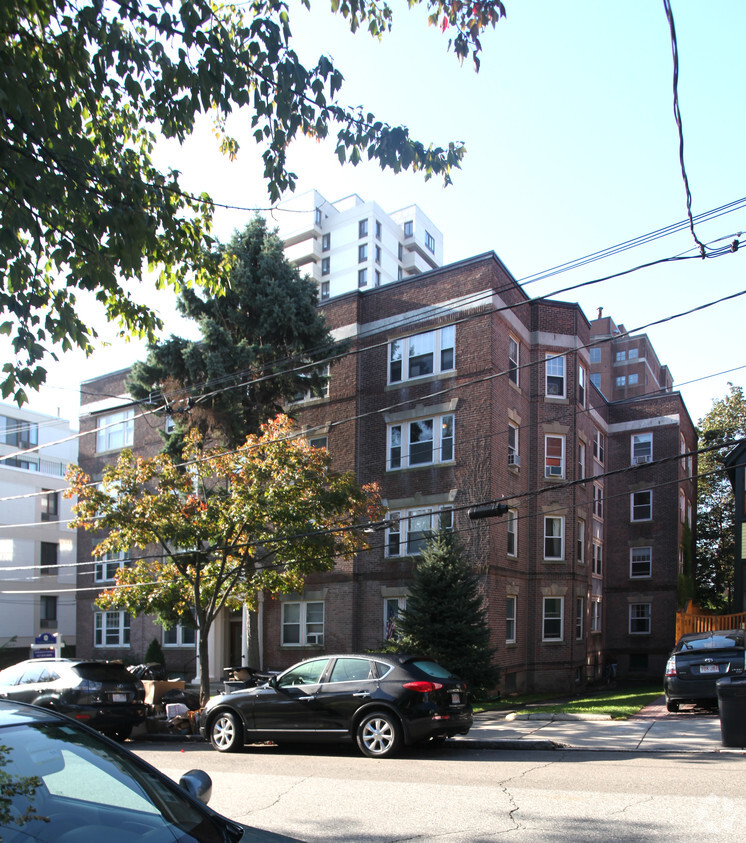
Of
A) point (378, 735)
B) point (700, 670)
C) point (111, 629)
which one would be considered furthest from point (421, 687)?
point (111, 629)

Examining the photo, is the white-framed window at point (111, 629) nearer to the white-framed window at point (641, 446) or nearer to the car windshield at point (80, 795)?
the white-framed window at point (641, 446)

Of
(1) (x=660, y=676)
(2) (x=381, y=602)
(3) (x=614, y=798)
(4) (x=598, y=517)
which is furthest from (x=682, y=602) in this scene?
(3) (x=614, y=798)

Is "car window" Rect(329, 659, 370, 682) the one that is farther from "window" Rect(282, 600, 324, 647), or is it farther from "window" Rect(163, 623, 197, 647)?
"window" Rect(163, 623, 197, 647)

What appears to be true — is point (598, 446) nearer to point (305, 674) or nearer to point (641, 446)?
point (641, 446)

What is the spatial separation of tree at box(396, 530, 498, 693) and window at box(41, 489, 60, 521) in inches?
1343

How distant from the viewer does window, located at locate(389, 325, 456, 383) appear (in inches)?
968

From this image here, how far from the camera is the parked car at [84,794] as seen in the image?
120 inches

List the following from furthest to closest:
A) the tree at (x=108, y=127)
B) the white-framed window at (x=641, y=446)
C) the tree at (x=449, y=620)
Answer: the white-framed window at (x=641, y=446) → the tree at (x=449, y=620) → the tree at (x=108, y=127)

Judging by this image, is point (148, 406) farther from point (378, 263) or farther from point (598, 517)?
point (378, 263)

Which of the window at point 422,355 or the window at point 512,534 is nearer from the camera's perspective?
the window at point 422,355

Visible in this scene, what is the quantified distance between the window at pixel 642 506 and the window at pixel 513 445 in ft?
41.5

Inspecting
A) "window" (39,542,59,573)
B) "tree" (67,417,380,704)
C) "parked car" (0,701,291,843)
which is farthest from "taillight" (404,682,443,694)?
"window" (39,542,59,573)

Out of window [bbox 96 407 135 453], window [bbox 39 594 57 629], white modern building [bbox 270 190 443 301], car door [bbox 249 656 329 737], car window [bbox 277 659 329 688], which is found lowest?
window [bbox 39 594 57 629]

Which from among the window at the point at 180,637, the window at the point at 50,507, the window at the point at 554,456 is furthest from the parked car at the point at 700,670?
the window at the point at 50,507
